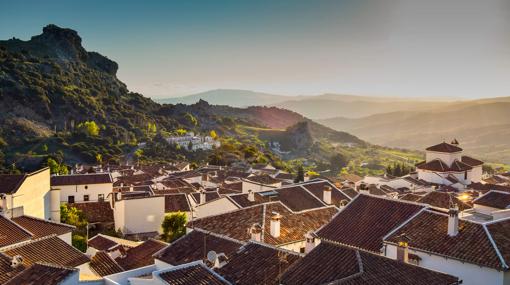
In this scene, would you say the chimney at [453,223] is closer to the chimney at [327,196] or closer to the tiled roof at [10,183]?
the chimney at [327,196]

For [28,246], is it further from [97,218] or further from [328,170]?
[328,170]

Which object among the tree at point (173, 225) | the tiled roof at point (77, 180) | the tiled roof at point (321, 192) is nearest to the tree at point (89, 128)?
the tiled roof at point (77, 180)

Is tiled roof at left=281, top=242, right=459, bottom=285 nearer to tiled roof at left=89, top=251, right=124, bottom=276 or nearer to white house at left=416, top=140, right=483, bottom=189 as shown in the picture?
tiled roof at left=89, top=251, right=124, bottom=276

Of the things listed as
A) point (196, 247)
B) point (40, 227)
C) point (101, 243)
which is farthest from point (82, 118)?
point (196, 247)

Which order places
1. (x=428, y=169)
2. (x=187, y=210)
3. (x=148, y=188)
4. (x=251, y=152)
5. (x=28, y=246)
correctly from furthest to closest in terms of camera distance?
(x=251, y=152)
(x=428, y=169)
(x=148, y=188)
(x=187, y=210)
(x=28, y=246)

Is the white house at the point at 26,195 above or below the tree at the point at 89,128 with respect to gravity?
below

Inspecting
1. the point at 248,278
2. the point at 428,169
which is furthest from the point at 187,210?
the point at 428,169
